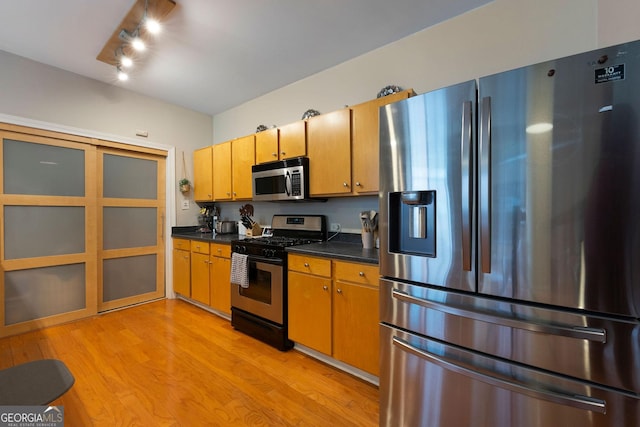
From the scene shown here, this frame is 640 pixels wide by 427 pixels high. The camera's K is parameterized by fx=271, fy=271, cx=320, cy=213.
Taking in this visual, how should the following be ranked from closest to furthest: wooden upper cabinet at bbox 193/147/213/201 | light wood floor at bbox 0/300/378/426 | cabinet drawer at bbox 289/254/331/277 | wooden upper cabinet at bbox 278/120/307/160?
1. light wood floor at bbox 0/300/378/426
2. cabinet drawer at bbox 289/254/331/277
3. wooden upper cabinet at bbox 278/120/307/160
4. wooden upper cabinet at bbox 193/147/213/201

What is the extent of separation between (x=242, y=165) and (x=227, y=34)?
134cm

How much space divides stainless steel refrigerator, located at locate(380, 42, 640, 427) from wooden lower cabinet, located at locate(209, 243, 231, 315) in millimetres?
2016

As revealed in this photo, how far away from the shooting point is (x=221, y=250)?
3.00 metres

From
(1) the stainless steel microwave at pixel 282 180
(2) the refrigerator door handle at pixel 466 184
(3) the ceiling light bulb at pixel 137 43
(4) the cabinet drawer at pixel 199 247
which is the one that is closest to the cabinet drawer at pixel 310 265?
(1) the stainless steel microwave at pixel 282 180

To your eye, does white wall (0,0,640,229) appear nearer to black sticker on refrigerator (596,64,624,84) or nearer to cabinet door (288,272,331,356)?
black sticker on refrigerator (596,64,624,84)

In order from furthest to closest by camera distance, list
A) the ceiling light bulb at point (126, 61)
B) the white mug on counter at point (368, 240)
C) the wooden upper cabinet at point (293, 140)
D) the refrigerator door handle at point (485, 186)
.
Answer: the wooden upper cabinet at point (293, 140), the ceiling light bulb at point (126, 61), the white mug on counter at point (368, 240), the refrigerator door handle at point (485, 186)

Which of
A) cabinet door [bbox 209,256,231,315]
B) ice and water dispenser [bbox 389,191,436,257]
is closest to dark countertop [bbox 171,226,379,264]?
cabinet door [bbox 209,256,231,315]

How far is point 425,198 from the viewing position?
4.58 feet

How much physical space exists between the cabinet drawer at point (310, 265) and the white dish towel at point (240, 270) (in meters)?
0.52

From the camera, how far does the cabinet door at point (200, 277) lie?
3203mm

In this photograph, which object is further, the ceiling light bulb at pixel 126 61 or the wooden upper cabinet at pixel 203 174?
the wooden upper cabinet at pixel 203 174

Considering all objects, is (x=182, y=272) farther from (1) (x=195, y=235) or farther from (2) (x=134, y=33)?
(2) (x=134, y=33)

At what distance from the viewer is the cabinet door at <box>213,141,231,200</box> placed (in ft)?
11.1

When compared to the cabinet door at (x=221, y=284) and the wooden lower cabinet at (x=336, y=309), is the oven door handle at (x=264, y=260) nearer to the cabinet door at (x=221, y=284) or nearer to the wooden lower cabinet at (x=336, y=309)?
the wooden lower cabinet at (x=336, y=309)
